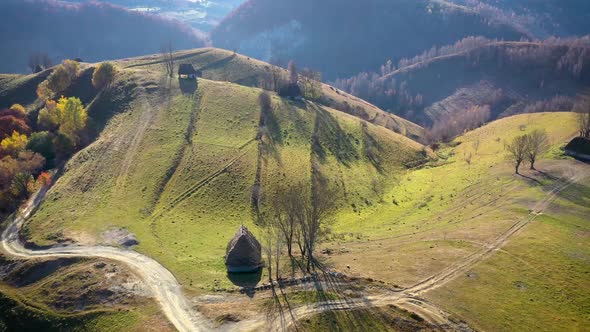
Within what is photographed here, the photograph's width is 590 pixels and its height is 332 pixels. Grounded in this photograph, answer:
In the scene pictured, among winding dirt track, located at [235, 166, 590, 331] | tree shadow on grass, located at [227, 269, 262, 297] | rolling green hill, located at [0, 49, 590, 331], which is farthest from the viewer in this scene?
tree shadow on grass, located at [227, 269, 262, 297]

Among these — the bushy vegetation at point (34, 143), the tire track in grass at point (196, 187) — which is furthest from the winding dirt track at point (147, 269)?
the tire track in grass at point (196, 187)

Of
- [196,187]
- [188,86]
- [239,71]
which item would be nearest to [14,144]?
[196,187]

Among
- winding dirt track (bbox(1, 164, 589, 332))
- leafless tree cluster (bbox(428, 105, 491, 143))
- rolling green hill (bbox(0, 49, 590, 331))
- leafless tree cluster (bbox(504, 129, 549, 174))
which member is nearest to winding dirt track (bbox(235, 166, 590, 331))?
winding dirt track (bbox(1, 164, 589, 332))

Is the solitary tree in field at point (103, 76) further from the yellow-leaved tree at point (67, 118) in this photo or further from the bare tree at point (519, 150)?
the bare tree at point (519, 150)

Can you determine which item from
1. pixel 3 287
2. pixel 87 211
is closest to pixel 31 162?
pixel 87 211

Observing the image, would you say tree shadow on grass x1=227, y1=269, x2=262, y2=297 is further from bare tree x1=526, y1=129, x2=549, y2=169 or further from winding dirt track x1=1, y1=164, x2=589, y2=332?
bare tree x1=526, y1=129, x2=549, y2=169

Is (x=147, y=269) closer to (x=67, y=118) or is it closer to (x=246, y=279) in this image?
(x=246, y=279)

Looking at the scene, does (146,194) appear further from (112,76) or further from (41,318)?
(112,76)
